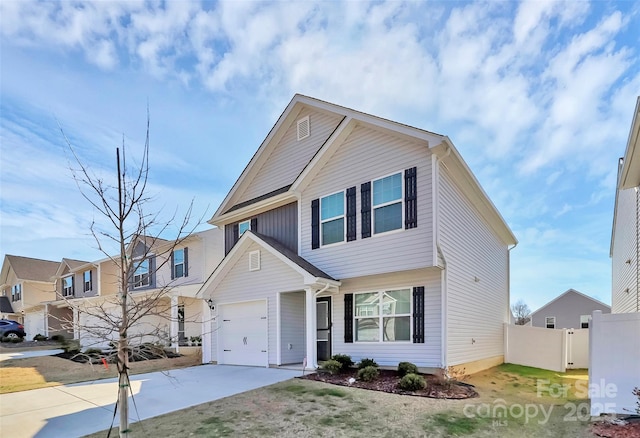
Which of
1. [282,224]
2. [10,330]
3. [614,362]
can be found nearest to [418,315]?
[614,362]

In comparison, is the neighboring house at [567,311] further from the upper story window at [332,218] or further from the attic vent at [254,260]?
the attic vent at [254,260]

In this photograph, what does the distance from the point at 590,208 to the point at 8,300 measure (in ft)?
171

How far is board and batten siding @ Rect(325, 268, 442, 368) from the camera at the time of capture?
9.93 metres

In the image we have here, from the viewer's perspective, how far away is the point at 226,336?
14.1 meters

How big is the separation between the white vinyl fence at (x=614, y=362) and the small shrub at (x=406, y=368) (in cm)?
373

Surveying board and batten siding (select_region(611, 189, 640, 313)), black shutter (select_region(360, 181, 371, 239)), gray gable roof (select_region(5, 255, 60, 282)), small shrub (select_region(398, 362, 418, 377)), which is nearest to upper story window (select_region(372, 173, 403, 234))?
black shutter (select_region(360, 181, 371, 239))

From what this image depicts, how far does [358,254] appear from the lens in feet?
36.6

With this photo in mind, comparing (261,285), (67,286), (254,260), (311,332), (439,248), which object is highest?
(439,248)

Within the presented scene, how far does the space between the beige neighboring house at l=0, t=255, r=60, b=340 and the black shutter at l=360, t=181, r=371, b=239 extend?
34625mm

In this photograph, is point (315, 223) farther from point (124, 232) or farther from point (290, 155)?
point (124, 232)

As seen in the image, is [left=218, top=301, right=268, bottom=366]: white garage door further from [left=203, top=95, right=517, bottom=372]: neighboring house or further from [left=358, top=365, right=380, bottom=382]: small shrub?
[left=358, top=365, right=380, bottom=382]: small shrub

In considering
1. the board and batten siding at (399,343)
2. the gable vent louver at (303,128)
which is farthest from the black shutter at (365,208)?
the gable vent louver at (303,128)

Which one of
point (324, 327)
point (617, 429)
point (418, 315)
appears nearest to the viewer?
point (617, 429)

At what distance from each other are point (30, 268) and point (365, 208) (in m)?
40.4
